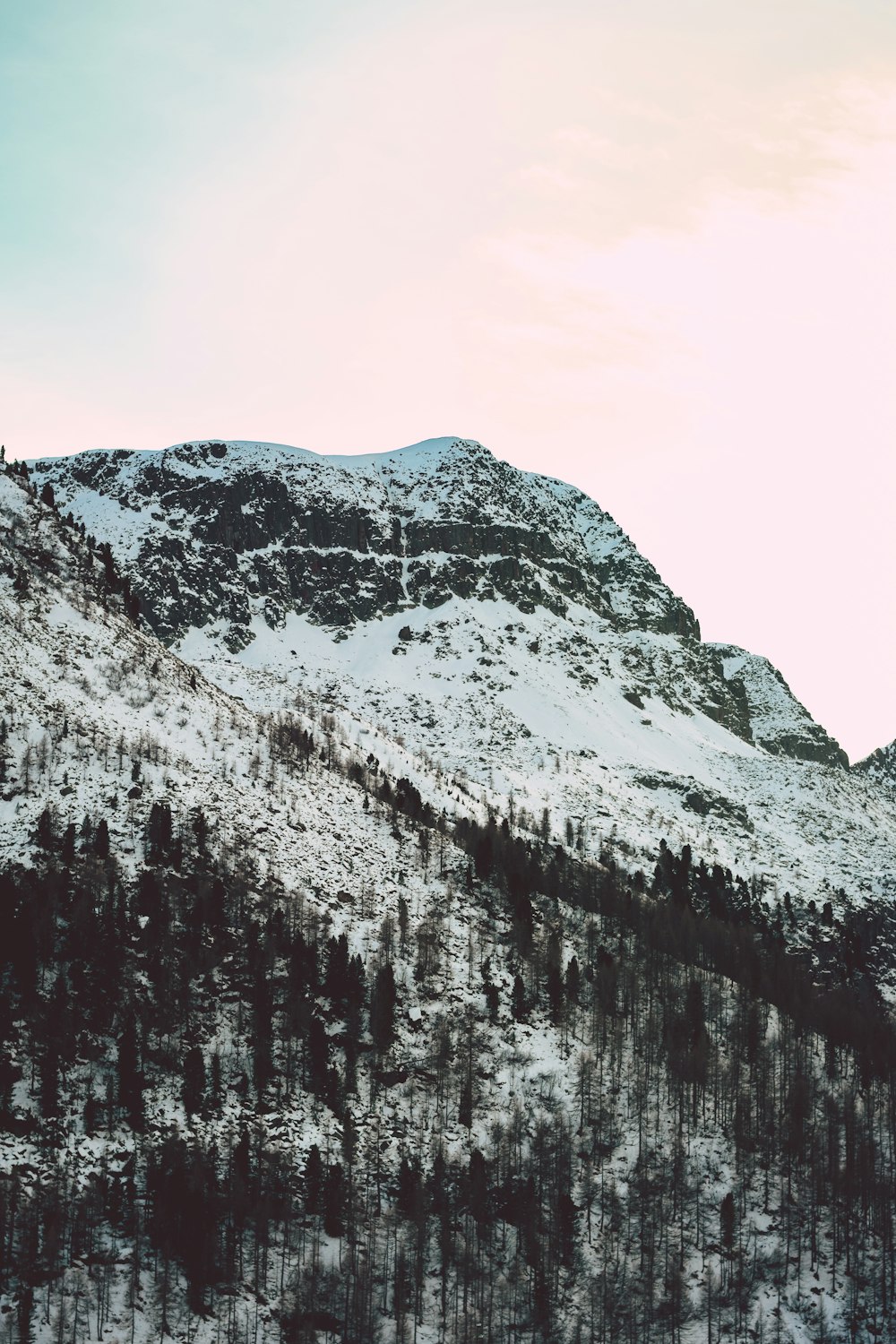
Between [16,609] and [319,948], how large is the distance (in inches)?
3172

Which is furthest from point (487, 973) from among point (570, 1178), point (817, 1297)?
point (817, 1297)

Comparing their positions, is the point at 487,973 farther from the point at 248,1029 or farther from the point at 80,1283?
the point at 80,1283

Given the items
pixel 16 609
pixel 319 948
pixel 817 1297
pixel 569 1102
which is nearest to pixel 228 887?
pixel 319 948

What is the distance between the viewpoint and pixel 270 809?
583 feet

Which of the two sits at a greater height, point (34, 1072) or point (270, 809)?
point (270, 809)

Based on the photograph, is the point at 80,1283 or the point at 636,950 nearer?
the point at 80,1283

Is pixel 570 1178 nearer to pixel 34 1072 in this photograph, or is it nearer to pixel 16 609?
pixel 34 1072

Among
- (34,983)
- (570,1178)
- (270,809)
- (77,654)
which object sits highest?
(77,654)

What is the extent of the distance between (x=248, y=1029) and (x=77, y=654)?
81468 mm

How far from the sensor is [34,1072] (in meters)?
122

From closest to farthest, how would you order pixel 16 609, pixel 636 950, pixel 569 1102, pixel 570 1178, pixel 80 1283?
pixel 80 1283
pixel 570 1178
pixel 569 1102
pixel 636 950
pixel 16 609

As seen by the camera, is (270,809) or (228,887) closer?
(228,887)

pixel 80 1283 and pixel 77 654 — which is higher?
pixel 77 654

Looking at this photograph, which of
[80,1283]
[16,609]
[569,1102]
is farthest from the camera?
[16,609]
